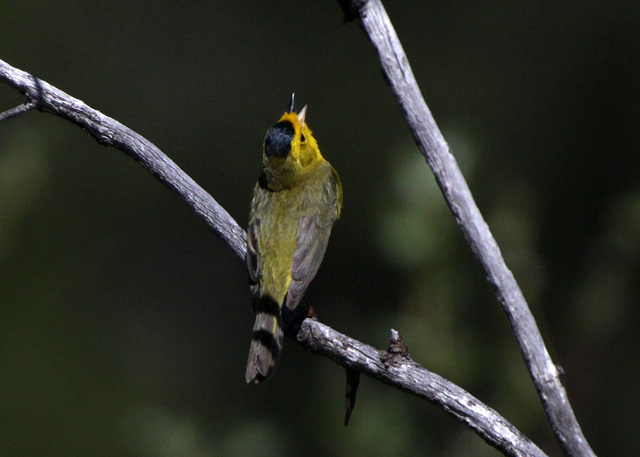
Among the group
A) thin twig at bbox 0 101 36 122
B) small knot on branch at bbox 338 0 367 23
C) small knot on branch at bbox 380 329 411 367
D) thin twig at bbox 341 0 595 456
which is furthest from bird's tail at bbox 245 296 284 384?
small knot on branch at bbox 338 0 367 23

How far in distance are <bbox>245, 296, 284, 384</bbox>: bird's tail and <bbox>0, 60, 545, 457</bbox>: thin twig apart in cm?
26

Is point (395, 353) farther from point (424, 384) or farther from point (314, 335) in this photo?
point (314, 335)

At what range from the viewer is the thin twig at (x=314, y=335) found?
2400 mm

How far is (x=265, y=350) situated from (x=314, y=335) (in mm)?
410

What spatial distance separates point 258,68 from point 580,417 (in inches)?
133

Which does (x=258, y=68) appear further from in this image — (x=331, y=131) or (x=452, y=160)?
(x=452, y=160)

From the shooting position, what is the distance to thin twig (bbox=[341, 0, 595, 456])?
207 centimetres

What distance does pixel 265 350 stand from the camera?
10.4 ft

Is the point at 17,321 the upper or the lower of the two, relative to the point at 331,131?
lower

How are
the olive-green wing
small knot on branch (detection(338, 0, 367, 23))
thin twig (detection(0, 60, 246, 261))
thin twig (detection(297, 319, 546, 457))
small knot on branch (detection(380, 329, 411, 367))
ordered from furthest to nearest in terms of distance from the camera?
1. the olive-green wing
2. thin twig (detection(0, 60, 246, 261))
3. small knot on branch (detection(380, 329, 411, 367))
4. thin twig (detection(297, 319, 546, 457))
5. small knot on branch (detection(338, 0, 367, 23))

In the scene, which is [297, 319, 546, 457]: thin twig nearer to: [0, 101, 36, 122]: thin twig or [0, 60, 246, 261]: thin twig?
[0, 60, 246, 261]: thin twig

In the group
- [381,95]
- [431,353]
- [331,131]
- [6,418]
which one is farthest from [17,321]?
[431,353]

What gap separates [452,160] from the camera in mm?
2105

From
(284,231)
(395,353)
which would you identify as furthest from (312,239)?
(395,353)
